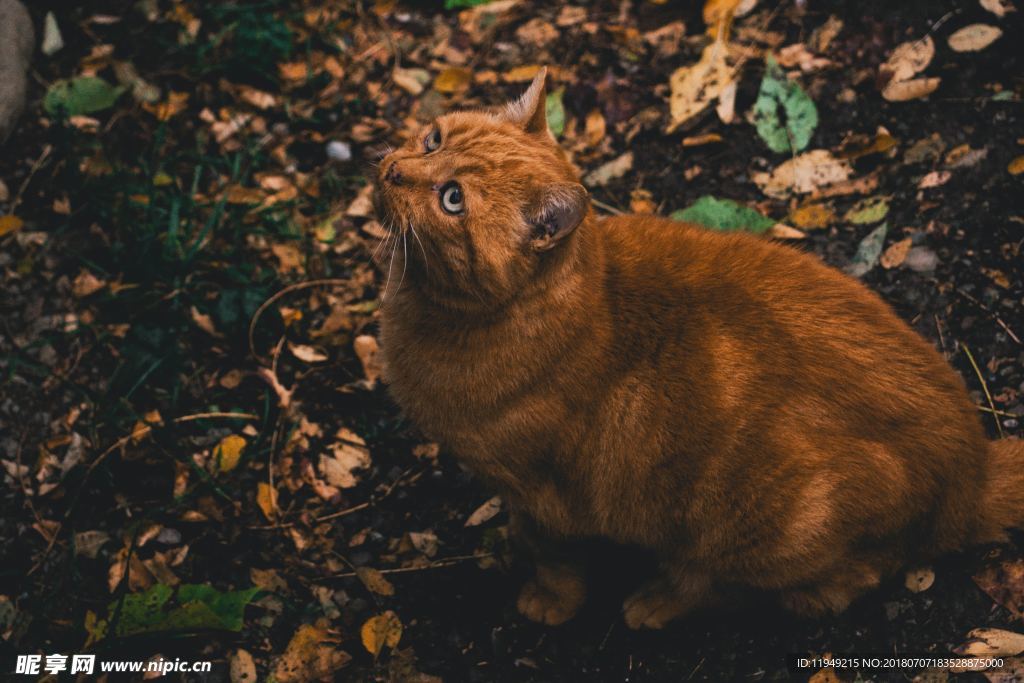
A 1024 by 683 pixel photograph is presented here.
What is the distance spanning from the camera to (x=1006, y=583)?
2641 millimetres

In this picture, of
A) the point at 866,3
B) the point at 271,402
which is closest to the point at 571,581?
the point at 271,402

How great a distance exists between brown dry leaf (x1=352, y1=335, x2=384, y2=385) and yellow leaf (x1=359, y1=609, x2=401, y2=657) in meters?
1.10

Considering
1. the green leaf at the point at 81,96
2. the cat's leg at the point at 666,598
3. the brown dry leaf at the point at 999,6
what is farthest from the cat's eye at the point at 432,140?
the brown dry leaf at the point at 999,6

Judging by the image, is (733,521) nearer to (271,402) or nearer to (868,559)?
(868,559)

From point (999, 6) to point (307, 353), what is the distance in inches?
144

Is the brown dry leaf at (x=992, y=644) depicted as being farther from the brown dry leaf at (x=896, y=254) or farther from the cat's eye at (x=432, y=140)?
the cat's eye at (x=432, y=140)

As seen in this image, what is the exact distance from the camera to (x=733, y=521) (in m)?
2.52

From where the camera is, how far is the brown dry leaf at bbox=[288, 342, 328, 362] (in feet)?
12.2

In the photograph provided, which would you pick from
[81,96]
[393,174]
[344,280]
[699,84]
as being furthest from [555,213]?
[81,96]

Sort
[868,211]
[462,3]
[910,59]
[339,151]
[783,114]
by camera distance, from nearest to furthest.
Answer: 1. [868,211]
2. [910,59]
3. [783,114]
4. [339,151]
5. [462,3]

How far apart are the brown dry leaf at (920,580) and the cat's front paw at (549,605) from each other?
117 cm

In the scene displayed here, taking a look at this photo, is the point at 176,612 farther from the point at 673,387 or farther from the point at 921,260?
the point at 921,260

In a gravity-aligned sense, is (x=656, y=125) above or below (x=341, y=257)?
above

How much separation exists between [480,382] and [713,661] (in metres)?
1.34
